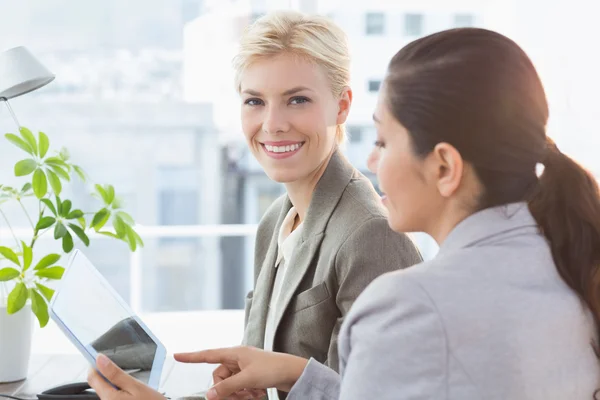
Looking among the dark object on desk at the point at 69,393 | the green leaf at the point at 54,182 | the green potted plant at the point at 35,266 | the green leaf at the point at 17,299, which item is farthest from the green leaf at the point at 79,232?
the dark object on desk at the point at 69,393

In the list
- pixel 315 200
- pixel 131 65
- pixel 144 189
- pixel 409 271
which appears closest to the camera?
pixel 409 271

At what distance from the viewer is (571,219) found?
922mm

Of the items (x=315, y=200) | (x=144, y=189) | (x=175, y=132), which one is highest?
(x=315, y=200)

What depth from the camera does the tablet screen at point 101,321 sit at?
4.09ft

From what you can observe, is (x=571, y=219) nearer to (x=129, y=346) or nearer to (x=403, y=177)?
(x=403, y=177)

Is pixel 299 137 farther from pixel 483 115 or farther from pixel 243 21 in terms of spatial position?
pixel 243 21

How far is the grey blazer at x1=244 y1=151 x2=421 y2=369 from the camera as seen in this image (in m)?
1.37

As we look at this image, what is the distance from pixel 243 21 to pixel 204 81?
423mm

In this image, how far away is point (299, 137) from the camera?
61.6 inches

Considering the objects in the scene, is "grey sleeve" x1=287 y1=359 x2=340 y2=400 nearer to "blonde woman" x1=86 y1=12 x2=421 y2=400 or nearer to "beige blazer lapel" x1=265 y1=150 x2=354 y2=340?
"blonde woman" x1=86 y1=12 x2=421 y2=400

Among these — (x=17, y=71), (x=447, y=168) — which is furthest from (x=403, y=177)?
(x=17, y=71)

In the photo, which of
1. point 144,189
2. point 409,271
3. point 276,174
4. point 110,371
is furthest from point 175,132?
point 409,271

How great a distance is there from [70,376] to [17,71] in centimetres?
85

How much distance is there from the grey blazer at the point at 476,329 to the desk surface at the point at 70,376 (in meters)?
1.20
